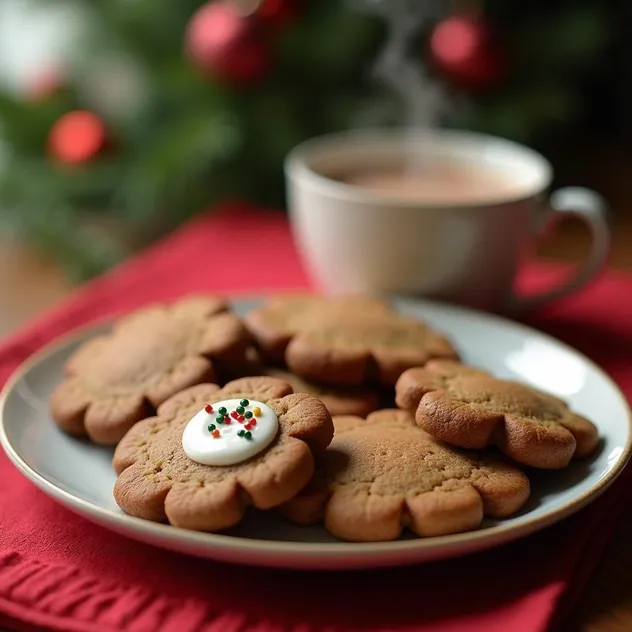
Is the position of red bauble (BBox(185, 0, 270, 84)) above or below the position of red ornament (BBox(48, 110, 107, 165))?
above

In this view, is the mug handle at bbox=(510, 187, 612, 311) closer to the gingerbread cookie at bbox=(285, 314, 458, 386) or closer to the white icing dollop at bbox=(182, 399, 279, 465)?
the gingerbread cookie at bbox=(285, 314, 458, 386)

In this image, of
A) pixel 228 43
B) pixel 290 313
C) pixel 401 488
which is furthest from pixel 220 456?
pixel 228 43

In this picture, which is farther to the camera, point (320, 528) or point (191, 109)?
point (191, 109)

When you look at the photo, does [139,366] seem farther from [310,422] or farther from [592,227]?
[592,227]

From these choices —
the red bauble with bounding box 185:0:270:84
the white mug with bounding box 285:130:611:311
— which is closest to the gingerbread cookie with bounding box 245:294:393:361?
the white mug with bounding box 285:130:611:311

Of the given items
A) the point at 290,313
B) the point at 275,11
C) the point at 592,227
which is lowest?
the point at 290,313

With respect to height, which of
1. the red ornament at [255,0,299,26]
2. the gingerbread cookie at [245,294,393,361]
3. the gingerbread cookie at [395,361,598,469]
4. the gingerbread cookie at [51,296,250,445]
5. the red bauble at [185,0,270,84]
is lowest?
the gingerbread cookie at [51,296,250,445]

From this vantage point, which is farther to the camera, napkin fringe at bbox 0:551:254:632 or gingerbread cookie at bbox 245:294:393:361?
gingerbread cookie at bbox 245:294:393:361

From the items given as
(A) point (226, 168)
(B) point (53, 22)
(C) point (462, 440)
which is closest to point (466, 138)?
(A) point (226, 168)
